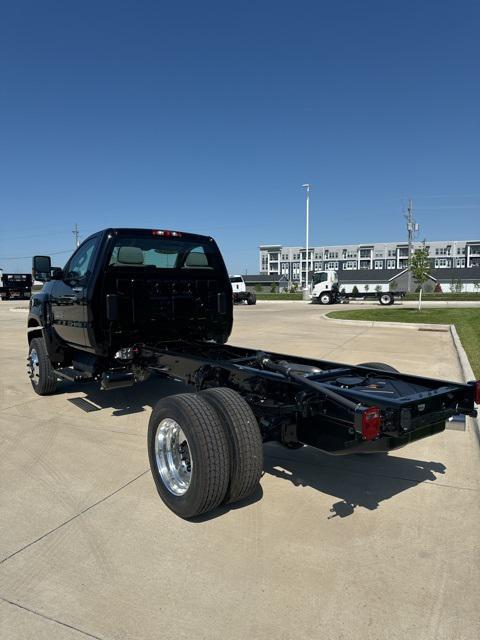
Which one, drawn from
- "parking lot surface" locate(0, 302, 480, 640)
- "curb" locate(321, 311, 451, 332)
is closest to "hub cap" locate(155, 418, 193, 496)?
"parking lot surface" locate(0, 302, 480, 640)

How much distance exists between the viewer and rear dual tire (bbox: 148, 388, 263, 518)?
3.06 meters

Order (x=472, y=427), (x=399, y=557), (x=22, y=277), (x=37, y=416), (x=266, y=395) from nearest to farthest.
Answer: (x=399, y=557) → (x=266, y=395) → (x=472, y=427) → (x=37, y=416) → (x=22, y=277)

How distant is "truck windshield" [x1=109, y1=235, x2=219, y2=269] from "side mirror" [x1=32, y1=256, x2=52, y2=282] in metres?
1.39

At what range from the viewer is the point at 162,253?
18.8 feet

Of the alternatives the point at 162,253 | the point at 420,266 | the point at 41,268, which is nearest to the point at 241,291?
the point at 420,266

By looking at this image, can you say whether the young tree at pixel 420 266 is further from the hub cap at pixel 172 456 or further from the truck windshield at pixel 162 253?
the hub cap at pixel 172 456

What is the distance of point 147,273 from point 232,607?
382 centimetres

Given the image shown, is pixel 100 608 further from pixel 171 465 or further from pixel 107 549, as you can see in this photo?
pixel 171 465

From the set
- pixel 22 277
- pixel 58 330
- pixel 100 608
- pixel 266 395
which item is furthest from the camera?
pixel 22 277

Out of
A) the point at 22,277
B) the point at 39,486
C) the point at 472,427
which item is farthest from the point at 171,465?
the point at 22,277

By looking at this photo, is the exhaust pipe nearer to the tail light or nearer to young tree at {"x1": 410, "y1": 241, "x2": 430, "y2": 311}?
the tail light

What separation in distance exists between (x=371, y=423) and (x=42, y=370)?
5.23 m

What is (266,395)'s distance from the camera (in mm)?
3607

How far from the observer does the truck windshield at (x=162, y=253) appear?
5.34 m
